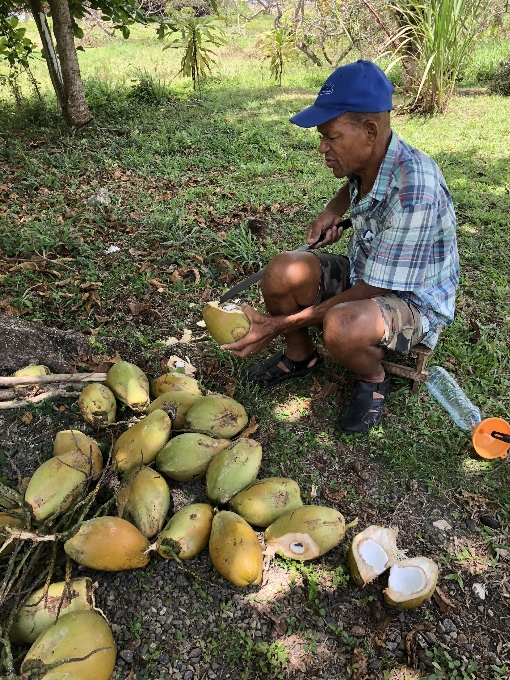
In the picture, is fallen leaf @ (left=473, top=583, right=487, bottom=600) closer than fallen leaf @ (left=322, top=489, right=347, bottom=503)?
Yes

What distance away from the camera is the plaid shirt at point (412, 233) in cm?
204

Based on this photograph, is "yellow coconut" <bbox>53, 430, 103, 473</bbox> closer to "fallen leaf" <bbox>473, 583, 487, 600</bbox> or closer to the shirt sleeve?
the shirt sleeve

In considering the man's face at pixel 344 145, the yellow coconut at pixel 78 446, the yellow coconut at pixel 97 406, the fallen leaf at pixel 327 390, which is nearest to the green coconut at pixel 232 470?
the yellow coconut at pixel 78 446

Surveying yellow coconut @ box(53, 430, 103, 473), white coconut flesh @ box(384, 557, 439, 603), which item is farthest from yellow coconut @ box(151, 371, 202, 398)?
white coconut flesh @ box(384, 557, 439, 603)

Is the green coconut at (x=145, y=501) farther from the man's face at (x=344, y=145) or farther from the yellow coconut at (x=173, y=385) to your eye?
the man's face at (x=344, y=145)

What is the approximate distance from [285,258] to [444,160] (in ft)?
11.8

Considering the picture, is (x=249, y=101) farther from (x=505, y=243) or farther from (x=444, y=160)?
(x=505, y=243)

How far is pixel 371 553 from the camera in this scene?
1726 millimetres

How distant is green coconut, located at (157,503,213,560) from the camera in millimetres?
1665

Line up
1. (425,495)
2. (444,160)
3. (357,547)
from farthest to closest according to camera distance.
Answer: (444,160), (425,495), (357,547)

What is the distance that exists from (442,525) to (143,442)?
45.6 inches

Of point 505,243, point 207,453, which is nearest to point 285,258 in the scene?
point 207,453

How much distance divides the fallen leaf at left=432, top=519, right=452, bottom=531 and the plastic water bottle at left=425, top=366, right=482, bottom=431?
0.55 meters

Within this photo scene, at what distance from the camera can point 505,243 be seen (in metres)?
3.80
